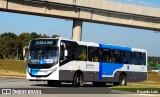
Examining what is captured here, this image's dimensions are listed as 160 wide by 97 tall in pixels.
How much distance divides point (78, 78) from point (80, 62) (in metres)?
1.01

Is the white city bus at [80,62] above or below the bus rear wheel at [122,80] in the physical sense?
above

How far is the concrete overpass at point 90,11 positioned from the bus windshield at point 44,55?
18.4 meters

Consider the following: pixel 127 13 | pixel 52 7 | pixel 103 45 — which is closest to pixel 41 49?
pixel 103 45

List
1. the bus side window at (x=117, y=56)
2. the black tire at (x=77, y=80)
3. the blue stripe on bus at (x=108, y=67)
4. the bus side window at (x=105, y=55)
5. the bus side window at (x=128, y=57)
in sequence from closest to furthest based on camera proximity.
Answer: the black tire at (x=77, y=80)
the blue stripe on bus at (x=108, y=67)
the bus side window at (x=105, y=55)
the bus side window at (x=117, y=56)
the bus side window at (x=128, y=57)

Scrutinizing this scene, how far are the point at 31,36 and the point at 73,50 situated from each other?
98.9 m

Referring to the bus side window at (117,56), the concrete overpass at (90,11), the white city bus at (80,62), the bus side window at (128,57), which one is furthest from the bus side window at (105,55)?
the concrete overpass at (90,11)

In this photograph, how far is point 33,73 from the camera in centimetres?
2397

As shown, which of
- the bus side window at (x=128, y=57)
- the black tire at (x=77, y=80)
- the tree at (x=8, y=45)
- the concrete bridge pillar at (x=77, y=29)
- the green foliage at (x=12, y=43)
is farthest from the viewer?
the green foliage at (x=12, y=43)

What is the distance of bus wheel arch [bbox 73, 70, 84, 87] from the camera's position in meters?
25.0

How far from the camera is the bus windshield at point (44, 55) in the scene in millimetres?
23808

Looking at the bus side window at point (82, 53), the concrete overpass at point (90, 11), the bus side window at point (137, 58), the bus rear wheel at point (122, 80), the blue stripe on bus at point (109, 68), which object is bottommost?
the bus rear wheel at point (122, 80)

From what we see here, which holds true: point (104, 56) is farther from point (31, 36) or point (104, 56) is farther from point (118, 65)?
point (31, 36)

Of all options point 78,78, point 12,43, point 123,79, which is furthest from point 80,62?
point 12,43

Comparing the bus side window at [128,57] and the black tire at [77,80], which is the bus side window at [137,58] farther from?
the black tire at [77,80]
